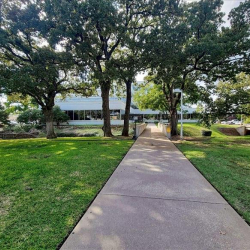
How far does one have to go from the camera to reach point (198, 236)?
233cm

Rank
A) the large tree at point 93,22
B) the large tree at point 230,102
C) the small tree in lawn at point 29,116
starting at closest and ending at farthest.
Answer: the large tree at point 93,22, the large tree at point 230,102, the small tree in lawn at point 29,116

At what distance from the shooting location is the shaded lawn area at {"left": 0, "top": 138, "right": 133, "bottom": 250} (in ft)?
7.53

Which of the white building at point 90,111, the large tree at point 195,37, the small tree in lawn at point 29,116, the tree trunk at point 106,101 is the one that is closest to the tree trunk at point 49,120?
the tree trunk at point 106,101

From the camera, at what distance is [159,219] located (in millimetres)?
2703

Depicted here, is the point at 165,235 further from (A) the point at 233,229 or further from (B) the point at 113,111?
(B) the point at 113,111

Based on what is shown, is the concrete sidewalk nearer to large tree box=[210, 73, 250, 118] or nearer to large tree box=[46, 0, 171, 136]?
large tree box=[46, 0, 171, 136]

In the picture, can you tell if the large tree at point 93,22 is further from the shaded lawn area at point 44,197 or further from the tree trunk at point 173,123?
the tree trunk at point 173,123

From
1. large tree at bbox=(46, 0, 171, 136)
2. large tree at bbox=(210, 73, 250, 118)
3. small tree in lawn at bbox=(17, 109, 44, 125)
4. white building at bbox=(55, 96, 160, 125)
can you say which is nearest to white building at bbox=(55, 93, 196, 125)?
white building at bbox=(55, 96, 160, 125)

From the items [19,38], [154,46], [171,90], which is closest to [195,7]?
[154,46]

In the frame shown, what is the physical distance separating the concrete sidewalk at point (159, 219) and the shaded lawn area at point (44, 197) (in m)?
0.26

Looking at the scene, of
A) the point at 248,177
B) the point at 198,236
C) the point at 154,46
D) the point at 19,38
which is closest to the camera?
the point at 198,236

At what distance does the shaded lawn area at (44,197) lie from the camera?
2295 millimetres

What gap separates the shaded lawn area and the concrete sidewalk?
26cm

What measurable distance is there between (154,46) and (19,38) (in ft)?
26.7
